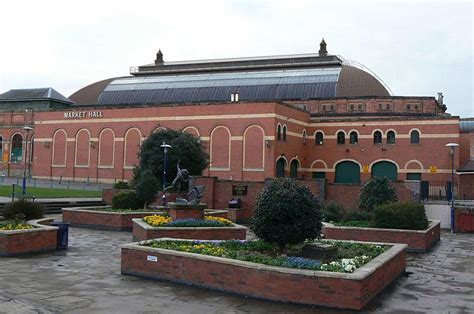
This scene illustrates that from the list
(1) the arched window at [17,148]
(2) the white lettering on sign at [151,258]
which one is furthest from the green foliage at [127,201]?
(1) the arched window at [17,148]

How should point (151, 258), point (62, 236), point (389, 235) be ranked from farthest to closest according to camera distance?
point (389, 235) → point (62, 236) → point (151, 258)

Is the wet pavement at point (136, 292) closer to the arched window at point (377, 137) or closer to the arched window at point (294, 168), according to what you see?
the arched window at point (294, 168)

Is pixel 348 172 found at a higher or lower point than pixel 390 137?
lower

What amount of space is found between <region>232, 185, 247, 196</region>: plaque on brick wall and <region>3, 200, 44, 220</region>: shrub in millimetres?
11479

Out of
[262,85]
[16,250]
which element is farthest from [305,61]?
[16,250]

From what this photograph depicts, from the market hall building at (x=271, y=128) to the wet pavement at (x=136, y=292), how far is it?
32.6 metres

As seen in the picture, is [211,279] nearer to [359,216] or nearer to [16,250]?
[16,250]

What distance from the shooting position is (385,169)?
A: 4825cm

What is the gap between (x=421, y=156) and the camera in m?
46.8

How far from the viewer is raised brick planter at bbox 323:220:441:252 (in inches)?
661

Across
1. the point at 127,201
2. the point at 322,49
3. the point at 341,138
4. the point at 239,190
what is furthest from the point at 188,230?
the point at 322,49

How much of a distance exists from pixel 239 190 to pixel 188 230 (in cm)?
1136

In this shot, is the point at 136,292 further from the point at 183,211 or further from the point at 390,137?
the point at 390,137

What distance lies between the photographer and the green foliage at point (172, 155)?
113 ft
